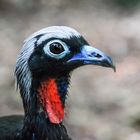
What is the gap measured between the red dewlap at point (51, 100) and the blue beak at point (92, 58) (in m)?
0.22

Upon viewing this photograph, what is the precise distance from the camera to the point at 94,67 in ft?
29.7

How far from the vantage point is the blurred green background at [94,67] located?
7.88m

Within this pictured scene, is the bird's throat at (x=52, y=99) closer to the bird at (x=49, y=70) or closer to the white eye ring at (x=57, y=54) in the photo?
the bird at (x=49, y=70)

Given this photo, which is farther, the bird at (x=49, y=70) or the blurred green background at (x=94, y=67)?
the blurred green background at (x=94, y=67)

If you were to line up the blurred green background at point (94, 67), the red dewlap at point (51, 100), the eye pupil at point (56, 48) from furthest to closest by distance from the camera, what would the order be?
the blurred green background at point (94, 67) < the red dewlap at point (51, 100) < the eye pupil at point (56, 48)

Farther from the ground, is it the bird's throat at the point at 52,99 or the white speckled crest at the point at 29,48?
the white speckled crest at the point at 29,48

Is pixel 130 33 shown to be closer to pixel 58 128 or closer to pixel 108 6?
pixel 108 6

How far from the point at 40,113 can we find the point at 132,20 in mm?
5067

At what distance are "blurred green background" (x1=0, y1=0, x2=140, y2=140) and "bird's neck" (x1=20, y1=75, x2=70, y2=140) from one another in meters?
1.52

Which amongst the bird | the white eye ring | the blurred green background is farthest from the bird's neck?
the blurred green background

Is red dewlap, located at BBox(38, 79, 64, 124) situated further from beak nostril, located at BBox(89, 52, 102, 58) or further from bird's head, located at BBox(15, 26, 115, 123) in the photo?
beak nostril, located at BBox(89, 52, 102, 58)

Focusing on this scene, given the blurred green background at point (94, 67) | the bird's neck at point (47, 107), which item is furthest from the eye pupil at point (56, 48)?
the blurred green background at point (94, 67)

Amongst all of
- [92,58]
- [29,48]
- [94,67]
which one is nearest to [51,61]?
[29,48]

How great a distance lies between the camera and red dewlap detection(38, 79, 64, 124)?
5.10 m
